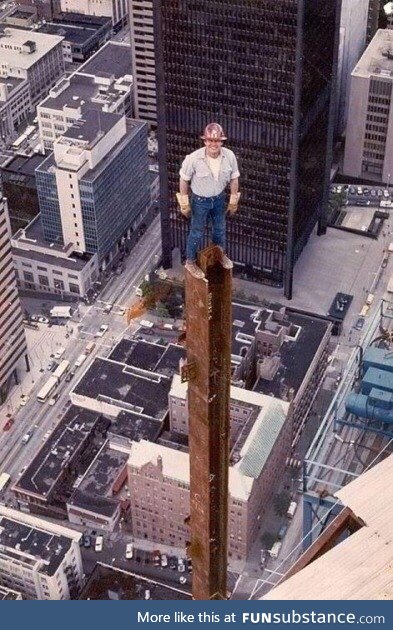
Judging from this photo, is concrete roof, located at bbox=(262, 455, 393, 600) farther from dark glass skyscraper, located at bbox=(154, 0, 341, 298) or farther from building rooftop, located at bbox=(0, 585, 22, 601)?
dark glass skyscraper, located at bbox=(154, 0, 341, 298)

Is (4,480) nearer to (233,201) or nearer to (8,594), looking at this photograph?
(8,594)

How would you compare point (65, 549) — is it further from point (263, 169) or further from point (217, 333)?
point (217, 333)

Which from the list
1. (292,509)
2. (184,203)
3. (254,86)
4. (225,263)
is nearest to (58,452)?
(292,509)

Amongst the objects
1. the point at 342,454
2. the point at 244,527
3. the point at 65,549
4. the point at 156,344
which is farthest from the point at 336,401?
the point at 156,344

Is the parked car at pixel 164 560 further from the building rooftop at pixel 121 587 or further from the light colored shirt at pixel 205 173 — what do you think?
the light colored shirt at pixel 205 173

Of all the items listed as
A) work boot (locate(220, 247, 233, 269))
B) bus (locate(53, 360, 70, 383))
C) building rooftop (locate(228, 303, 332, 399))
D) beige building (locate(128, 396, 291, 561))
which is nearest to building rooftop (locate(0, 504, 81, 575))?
beige building (locate(128, 396, 291, 561))
